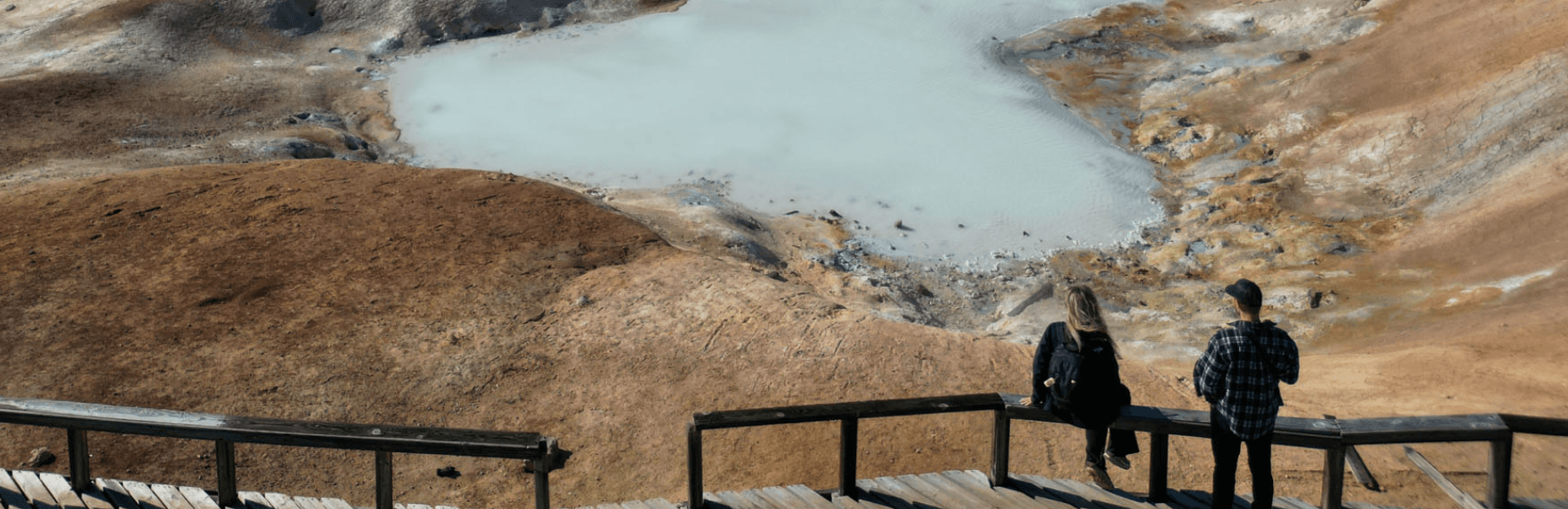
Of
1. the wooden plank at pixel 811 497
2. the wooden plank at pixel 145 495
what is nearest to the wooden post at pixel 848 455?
the wooden plank at pixel 811 497

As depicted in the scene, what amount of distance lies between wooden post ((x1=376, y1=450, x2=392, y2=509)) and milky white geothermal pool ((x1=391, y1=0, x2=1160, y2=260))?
15012 millimetres

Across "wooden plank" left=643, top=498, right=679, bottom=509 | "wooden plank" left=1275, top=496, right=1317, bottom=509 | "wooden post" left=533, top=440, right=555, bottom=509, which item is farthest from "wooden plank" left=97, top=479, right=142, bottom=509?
"wooden plank" left=1275, top=496, right=1317, bottom=509

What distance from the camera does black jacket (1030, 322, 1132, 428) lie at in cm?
625

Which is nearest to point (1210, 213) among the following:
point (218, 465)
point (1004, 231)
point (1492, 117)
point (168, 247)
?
point (1004, 231)

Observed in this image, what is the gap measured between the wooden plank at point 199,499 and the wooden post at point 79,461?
0.51m

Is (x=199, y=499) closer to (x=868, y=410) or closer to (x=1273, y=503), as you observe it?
(x=868, y=410)

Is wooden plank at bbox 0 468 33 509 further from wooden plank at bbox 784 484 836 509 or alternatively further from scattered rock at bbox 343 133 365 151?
scattered rock at bbox 343 133 365 151

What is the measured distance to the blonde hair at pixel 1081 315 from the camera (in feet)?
20.1

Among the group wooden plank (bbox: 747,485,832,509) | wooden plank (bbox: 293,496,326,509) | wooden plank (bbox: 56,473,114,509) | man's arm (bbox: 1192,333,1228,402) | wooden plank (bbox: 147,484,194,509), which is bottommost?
wooden plank (bbox: 747,485,832,509)

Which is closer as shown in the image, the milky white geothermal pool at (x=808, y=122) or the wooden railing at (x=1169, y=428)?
the wooden railing at (x=1169, y=428)

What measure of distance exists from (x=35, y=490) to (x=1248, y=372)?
6.67m

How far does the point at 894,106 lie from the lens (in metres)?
27.6

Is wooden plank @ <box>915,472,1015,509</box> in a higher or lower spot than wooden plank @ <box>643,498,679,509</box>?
lower

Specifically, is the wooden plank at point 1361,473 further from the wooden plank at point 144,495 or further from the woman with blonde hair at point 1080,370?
the wooden plank at point 144,495
